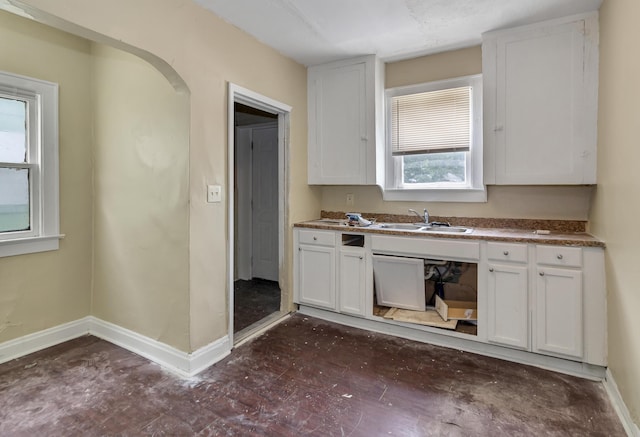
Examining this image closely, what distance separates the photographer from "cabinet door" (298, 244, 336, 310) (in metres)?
3.16

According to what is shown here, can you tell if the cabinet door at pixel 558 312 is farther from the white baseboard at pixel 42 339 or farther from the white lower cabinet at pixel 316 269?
the white baseboard at pixel 42 339

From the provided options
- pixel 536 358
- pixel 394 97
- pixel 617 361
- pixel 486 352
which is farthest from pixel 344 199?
pixel 617 361

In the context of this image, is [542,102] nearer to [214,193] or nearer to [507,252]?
[507,252]

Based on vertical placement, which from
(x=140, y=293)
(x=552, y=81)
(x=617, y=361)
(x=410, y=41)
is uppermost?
(x=410, y=41)

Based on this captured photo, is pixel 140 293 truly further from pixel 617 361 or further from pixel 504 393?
pixel 617 361

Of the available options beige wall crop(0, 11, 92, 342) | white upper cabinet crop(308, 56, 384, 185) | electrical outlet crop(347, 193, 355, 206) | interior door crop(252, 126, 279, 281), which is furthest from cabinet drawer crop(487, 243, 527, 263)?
beige wall crop(0, 11, 92, 342)

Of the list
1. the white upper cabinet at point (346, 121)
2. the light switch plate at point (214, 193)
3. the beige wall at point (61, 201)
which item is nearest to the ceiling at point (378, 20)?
the white upper cabinet at point (346, 121)

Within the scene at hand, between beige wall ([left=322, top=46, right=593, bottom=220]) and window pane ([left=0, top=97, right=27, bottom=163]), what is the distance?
8.77 feet

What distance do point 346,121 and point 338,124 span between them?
0.29ft

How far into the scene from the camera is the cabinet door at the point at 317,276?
316cm

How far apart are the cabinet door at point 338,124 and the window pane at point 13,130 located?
236cm

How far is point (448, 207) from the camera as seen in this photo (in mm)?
3162

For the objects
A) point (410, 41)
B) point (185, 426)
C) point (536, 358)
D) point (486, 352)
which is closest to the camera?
point (185, 426)

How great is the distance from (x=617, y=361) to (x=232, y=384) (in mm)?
2297
